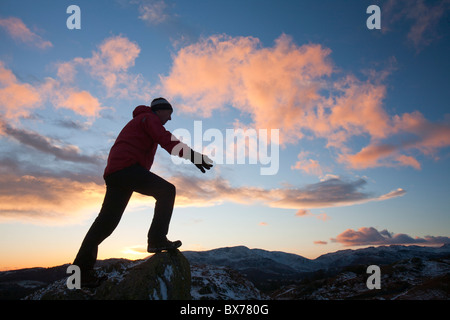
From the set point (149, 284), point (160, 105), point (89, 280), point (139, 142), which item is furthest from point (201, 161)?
point (89, 280)

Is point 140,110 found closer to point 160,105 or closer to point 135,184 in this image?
point 160,105

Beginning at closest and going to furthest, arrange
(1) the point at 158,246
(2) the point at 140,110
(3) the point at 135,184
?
1. (3) the point at 135,184
2. (1) the point at 158,246
3. (2) the point at 140,110

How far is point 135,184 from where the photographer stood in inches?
190

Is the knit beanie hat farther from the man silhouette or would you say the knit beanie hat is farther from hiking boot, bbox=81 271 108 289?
hiking boot, bbox=81 271 108 289

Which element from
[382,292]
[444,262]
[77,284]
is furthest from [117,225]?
[444,262]

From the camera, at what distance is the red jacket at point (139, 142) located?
15.7ft

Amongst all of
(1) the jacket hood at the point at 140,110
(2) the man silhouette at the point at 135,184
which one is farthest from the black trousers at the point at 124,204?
(1) the jacket hood at the point at 140,110

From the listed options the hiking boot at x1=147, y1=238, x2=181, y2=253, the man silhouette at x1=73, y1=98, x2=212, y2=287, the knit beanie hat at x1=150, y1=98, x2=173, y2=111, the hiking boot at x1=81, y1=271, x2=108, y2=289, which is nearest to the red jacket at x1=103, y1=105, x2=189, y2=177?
the man silhouette at x1=73, y1=98, x2=212, y2=287

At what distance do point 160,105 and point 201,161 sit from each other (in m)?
1.69

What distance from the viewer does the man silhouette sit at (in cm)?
470

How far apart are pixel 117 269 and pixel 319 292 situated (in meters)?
21.4

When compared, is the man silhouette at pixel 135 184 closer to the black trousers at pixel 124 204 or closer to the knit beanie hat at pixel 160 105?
the black trousers at pixel 124 204

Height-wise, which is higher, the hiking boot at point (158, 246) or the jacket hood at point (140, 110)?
the jacket hood at point (140, 110)
